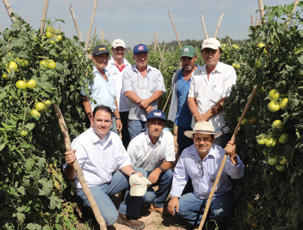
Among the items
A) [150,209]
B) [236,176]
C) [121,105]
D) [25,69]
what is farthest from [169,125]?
[25,69]

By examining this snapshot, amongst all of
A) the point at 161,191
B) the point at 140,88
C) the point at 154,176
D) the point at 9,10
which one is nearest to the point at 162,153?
the point at 154,176

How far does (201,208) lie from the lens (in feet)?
10.9

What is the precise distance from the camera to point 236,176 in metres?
3.05

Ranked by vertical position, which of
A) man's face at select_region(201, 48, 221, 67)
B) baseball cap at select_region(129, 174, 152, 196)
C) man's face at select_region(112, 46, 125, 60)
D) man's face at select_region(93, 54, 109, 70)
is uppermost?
man's face at select_region(112, 46, 125, 60)

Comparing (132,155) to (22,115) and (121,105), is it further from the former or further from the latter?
(22,115)

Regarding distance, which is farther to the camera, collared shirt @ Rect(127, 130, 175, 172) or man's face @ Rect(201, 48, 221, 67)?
collared shirt @ Rect(127, 130, 175, 172)

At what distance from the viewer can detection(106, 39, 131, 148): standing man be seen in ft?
15.7

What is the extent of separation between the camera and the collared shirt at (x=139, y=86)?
4.38 metres

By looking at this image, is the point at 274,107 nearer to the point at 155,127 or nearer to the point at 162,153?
the point at 155,127

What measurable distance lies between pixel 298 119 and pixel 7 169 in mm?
1847

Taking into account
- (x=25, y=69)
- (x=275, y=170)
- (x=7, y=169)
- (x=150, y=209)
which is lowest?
(x=150, y=209)

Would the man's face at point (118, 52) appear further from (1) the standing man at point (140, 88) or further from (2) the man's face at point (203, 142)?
(2) the man's face at point (203, 142)

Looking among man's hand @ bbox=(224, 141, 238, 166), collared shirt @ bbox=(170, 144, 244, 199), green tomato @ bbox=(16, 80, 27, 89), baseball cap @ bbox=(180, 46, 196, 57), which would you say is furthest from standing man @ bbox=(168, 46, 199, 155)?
green tomato @ bbox=(16, 80, 27, 89)

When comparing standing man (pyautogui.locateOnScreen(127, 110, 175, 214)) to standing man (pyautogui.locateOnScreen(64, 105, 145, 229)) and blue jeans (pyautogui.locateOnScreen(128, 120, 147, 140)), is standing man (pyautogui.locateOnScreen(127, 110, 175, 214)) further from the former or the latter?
blue jeans (pyautogui.locateOnScreen(128, 120, 147, 140))
